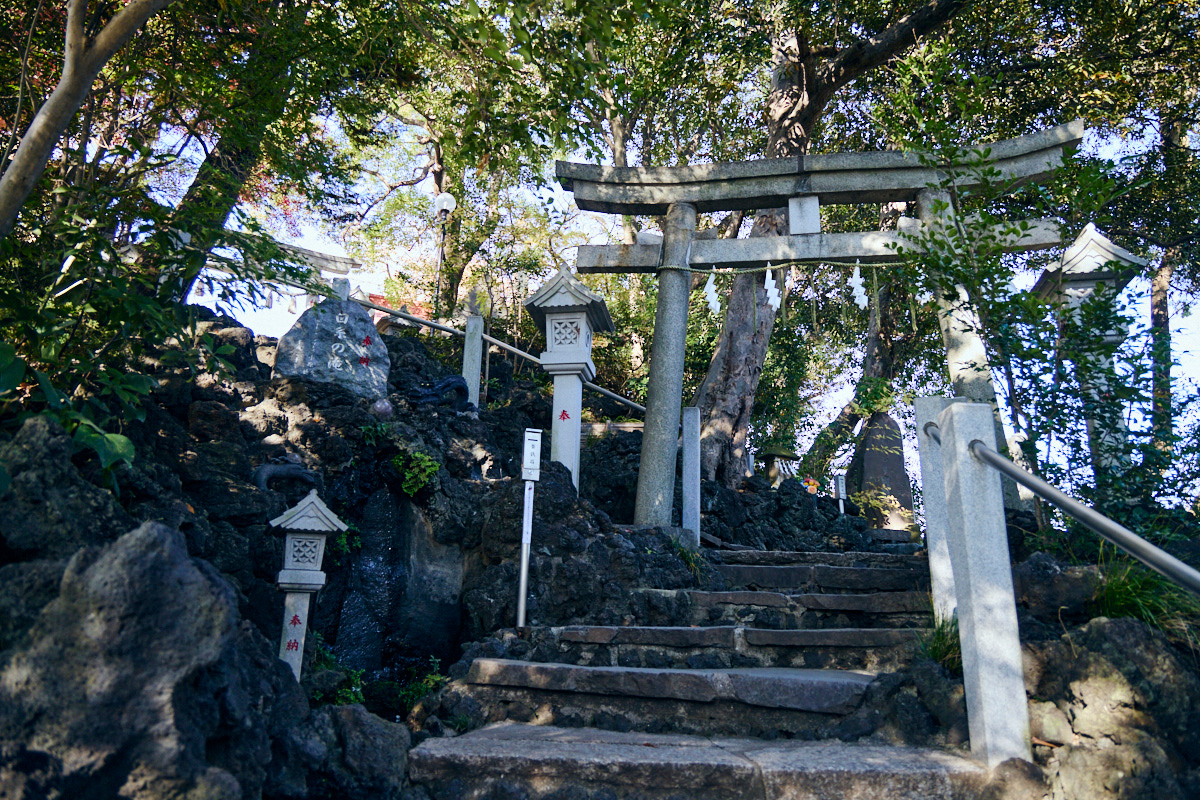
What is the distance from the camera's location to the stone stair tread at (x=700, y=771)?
8.87 feet

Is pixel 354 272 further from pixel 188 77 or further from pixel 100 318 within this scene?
pixel 100 318

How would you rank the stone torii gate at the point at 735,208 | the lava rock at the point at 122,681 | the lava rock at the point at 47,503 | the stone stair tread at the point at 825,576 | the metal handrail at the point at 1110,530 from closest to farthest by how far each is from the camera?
the lava rock at the point at 122,681
the metal handrail at the point at 1110,530
the lava rock at the point at 47,503
the stone stair tread at the point at 825,576
the stone torii gate at the point at 735,208

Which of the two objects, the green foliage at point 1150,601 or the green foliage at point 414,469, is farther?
the green foliage at point 414,469

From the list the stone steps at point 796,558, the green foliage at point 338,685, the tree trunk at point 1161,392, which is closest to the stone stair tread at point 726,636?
the green foliage at point 338,685

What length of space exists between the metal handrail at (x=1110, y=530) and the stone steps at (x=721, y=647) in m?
1.51

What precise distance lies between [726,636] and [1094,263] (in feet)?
15.3

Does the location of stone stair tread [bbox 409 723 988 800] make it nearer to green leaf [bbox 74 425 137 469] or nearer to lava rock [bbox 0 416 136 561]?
lava rock [bbox 0 416 136 561]

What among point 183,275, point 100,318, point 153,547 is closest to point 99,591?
point 153,547

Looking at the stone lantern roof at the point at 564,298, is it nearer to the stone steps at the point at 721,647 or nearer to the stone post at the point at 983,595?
the stone steps at the point at 721,647

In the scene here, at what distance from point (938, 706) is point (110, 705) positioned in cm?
308

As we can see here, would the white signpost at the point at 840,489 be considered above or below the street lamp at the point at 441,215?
below

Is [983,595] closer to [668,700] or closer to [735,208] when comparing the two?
[668,700]

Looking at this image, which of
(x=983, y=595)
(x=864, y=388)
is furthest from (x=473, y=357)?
(x=864, y=388)

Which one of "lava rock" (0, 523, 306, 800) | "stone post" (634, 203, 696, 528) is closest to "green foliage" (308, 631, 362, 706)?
"lava rock" (0, 523, 306, 800)
